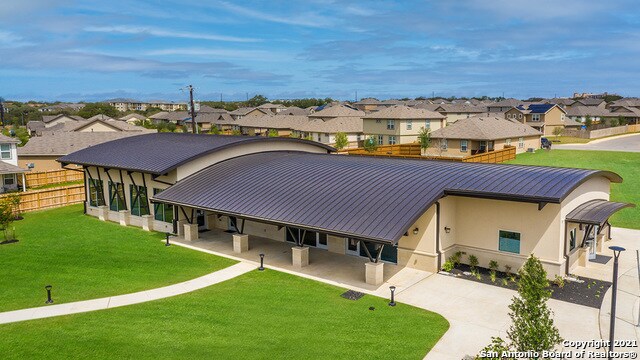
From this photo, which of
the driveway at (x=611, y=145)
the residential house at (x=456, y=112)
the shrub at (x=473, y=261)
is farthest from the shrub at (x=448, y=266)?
the residential house at (x=456, y=112)

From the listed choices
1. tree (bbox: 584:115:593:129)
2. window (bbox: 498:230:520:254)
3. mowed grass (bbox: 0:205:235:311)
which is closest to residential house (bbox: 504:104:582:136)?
tree (bbox: 584:115:593:129)

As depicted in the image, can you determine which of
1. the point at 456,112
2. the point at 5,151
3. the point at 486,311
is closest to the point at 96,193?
the point at 5,151

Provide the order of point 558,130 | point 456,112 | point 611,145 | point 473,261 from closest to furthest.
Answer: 1. point 473,261
2. point 611,145
3. point 558,130
4. point 456,112

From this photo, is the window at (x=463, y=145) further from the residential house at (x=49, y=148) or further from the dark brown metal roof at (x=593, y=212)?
the residential house at (x=49, y=148)

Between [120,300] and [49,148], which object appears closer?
[120,300]

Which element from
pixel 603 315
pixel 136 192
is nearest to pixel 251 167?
pixel 136 192

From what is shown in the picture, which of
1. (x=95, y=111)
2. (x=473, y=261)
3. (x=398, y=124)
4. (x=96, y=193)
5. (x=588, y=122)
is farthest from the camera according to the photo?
(x=95, y=111)

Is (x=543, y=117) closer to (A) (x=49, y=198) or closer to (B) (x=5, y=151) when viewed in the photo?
(A) (x=49, y=198)
